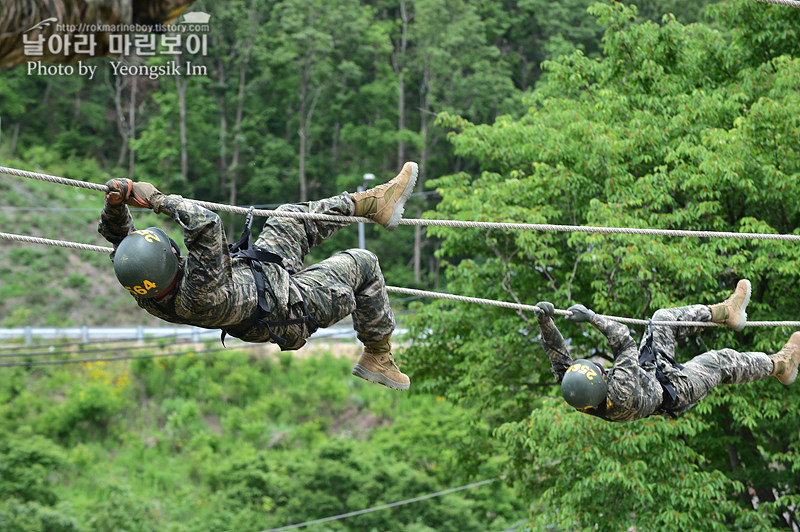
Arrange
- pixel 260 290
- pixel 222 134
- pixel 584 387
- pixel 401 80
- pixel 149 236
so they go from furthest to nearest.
A: pixel 401 80
pixel 222 134
pixel 584 387
pixel 260 290
pixel 149 236

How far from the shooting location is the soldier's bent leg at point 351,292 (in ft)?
16.1

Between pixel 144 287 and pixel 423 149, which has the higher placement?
pixel 144 287

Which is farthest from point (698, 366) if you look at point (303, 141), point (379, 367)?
point (303, 141)

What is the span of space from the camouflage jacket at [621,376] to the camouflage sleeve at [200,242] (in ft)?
7.16

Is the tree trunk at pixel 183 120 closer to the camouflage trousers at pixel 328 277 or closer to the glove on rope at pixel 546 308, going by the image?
the camouflage trousers at pixel 328 277

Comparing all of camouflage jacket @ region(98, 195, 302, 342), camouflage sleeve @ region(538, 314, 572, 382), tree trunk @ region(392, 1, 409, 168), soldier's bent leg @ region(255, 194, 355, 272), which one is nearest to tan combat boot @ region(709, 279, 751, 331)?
camouflage sleeve @ region(538, 314, 572, 382)

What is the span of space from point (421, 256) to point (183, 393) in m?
15.0

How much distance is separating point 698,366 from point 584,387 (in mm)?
1274

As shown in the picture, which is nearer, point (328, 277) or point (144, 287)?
point (144, 287)

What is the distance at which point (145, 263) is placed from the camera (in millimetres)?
4191

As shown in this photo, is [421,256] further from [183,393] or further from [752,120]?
[752,120]

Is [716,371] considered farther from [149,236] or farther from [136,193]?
[136,193]

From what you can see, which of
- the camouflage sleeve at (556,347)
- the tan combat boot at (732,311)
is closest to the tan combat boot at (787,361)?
the tan combat boot at (732,311)

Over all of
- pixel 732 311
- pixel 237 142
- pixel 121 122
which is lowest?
Answer: pixel 237 142
